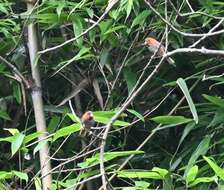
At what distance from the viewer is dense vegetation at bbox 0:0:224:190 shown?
1354mm

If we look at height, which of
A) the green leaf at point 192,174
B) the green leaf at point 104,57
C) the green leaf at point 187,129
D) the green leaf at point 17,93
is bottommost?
the green leaf at point 192,174

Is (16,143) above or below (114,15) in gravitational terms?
below

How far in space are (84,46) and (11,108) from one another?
311 mm

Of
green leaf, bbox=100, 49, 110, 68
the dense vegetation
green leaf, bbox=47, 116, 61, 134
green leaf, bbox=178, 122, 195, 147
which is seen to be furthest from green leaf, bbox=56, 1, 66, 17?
green leaf, bbox=178, 122, 195, 147

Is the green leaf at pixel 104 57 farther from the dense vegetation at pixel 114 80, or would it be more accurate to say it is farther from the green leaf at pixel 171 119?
the green leaf at pixel 171 119

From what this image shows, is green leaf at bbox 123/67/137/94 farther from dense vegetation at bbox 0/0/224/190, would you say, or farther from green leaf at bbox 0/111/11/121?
green leaf at bbox 0/111/11/121

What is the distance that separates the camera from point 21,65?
1.50 m

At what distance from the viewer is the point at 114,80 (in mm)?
1377

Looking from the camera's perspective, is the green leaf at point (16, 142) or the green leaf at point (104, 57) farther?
the green leaf at point (104, 57)

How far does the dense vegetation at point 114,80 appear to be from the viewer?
135 cm

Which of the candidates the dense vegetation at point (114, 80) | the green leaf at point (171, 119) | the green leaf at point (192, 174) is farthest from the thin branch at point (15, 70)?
the green leaf at point (192, 174)

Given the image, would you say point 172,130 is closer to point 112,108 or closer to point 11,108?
point 112,108

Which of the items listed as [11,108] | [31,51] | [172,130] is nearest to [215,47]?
[172,130]

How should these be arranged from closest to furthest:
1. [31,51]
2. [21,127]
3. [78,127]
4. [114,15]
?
[78,127], [114,15], [31,51], [21,127]
